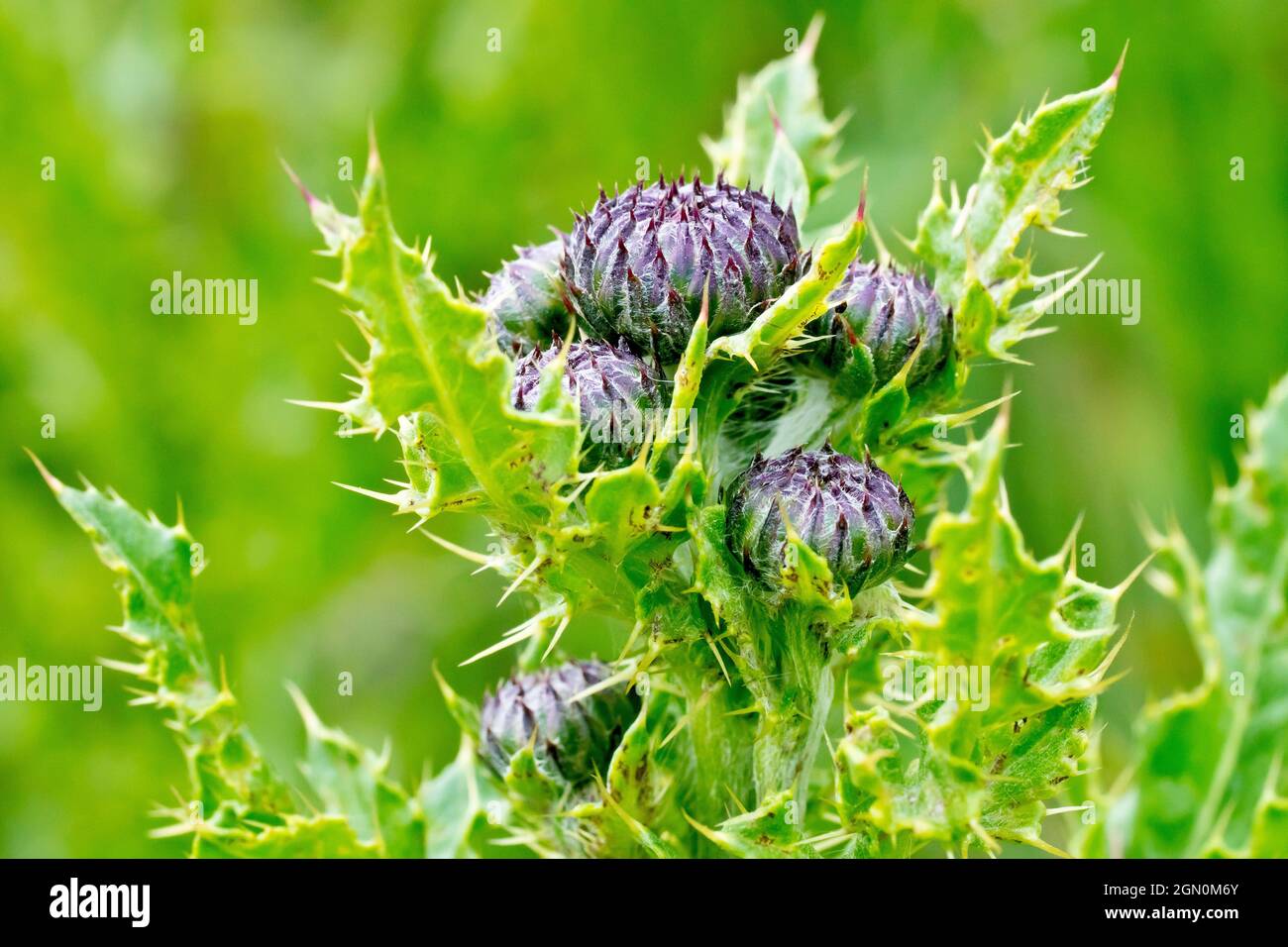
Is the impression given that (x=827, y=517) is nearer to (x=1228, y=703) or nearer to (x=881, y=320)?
(x=881, y=320)

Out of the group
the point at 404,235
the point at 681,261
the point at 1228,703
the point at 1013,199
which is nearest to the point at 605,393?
the point at 681,261

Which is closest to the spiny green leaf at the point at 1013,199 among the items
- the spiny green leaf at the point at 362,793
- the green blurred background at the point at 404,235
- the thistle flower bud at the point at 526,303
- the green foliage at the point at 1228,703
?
the green foliage at the point at 1228,703

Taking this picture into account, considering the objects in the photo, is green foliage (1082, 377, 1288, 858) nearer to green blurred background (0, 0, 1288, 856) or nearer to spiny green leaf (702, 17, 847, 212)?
spiny green leaf (702, 17, 847, 212)

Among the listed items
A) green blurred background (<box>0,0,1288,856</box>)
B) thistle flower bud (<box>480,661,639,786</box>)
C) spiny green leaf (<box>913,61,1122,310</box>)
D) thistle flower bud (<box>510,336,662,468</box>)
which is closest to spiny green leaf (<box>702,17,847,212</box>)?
spiny green leaf (<box>913,61,1122,310</box>)

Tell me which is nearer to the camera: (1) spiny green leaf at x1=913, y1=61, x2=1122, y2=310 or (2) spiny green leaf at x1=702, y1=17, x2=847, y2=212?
(1) spiny green leaf at x1=913, y1=61, x2=1122, y2=310

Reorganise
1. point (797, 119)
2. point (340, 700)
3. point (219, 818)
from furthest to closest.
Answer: point (340, 700)
point (797, 119)
point (219, 818)
